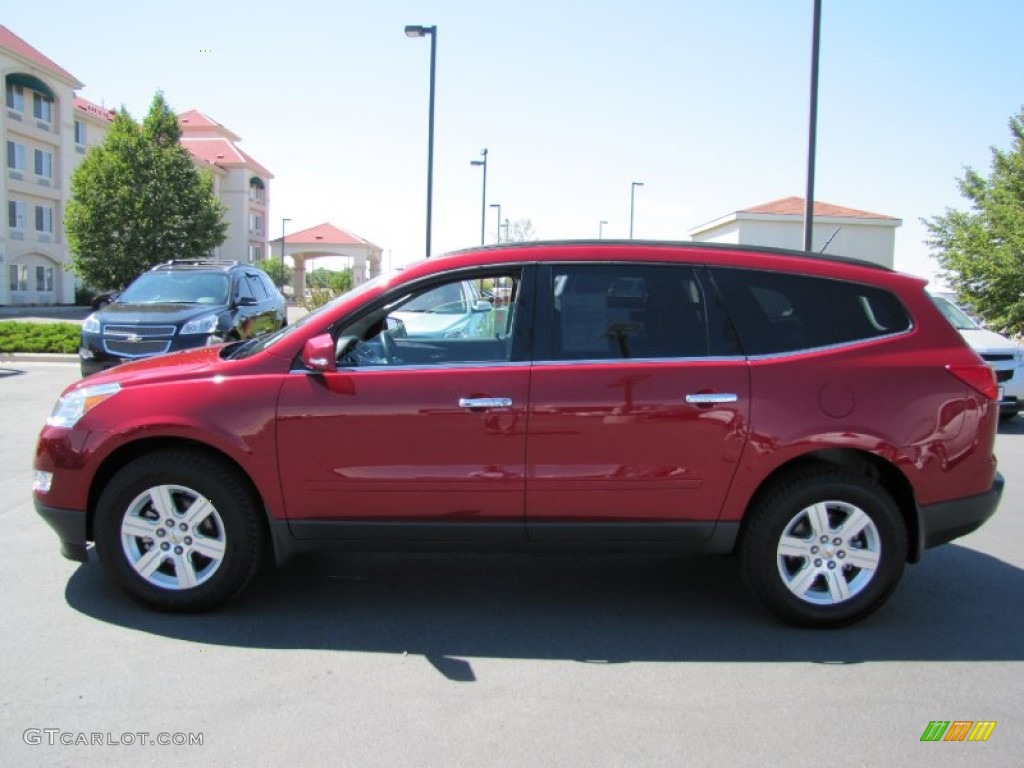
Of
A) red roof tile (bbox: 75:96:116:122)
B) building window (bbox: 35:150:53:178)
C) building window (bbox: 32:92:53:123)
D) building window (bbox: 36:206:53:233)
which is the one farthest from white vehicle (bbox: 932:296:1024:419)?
red roof tile (bbox: 75:96:116:122)

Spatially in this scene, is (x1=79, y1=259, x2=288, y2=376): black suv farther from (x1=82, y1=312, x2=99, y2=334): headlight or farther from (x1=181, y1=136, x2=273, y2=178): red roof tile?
(x1=181, y1=136, x2=273, y2=178): red roof tile

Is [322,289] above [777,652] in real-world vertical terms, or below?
above

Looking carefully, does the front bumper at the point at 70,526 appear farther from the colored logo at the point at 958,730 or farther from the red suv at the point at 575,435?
the colored logo at the point at 958,730

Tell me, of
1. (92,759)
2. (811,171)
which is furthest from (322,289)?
(92,759)

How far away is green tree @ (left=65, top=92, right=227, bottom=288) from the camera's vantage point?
122ft

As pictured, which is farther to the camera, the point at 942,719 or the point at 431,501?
the point at 431,501

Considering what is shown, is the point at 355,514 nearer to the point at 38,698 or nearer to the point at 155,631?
the point at 155,631

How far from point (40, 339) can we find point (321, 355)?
617 inches

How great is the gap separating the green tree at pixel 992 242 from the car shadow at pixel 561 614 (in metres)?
16.4

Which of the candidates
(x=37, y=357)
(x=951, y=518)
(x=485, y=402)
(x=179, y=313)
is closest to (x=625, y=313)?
(x=485, y=402)

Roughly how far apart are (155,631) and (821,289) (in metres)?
3.68

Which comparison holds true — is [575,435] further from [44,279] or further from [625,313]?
[44,279]

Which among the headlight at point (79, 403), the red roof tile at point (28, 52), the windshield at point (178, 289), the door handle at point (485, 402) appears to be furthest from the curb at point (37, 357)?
the red roof tile at point (28, 52)

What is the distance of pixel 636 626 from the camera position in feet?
14.1
